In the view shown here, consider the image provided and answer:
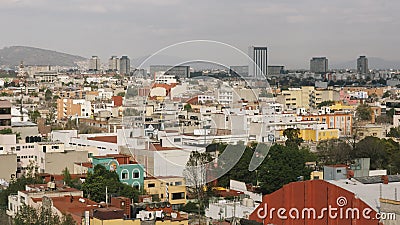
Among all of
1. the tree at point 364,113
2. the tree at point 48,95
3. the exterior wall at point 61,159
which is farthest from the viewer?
the tree at point 48,95

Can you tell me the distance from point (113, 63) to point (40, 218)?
47205 millimetres

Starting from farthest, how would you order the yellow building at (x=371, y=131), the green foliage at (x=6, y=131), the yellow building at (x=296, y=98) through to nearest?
the yellow building at (x=296, y=98)
the yellow building at (x=371, y=131)
the green foliage at (x=6, y=131)

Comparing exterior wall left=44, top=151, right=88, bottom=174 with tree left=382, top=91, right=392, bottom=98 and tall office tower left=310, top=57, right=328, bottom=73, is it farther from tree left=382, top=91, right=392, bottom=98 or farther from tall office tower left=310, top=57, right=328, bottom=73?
tall office tower left=310, top=57, right=328, bottom=73

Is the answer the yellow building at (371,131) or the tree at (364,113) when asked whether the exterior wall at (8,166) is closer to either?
the yellow building at (371,131)

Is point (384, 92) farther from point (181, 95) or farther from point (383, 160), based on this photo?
point (383, 160)

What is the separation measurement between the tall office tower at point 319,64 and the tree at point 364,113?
31.8 m

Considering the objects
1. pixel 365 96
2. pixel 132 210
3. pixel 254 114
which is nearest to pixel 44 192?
pixel 132 210

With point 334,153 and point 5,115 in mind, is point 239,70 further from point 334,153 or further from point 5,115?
point 5,115

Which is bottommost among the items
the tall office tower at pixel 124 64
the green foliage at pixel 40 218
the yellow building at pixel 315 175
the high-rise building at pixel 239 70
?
the green foliage at pixel 40 218

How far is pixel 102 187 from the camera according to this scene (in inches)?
274

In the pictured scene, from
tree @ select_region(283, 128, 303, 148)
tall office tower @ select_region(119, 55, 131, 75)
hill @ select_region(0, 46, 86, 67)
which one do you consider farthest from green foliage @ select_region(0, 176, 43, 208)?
hill @ select_region(0, 46, 86, 67)

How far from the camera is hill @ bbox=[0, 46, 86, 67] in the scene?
68.7 m

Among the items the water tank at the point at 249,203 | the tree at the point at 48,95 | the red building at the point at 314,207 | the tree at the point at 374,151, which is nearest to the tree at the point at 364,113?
the tree at the point at 374,151

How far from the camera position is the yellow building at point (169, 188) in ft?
24.4
